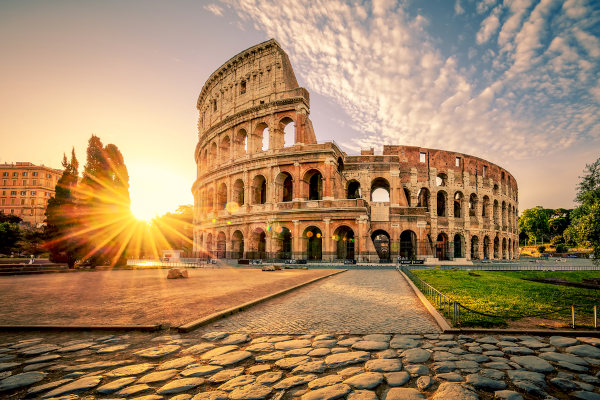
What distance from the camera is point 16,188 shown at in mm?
70562

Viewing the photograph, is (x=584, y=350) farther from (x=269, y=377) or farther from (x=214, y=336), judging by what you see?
(x=214, y=336)

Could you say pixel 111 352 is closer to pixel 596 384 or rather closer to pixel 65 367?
pixel 65 367

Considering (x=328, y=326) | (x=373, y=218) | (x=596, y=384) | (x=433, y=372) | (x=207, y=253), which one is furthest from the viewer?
(x=207, y=253)

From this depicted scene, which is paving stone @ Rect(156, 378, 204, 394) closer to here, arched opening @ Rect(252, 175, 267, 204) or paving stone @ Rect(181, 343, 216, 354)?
paving stone @ Rect(181, 343, 216, 354)

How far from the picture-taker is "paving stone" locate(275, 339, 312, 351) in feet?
14.0

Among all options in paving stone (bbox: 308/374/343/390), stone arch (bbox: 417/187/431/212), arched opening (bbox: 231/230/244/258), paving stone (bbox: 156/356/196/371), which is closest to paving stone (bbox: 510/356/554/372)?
paving stone (bbox: 308/374/343/390)

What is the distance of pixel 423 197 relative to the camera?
122 feet

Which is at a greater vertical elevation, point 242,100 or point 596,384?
point 242,100

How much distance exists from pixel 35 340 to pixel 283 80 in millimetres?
30033

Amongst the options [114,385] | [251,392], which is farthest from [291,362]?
[114,385]

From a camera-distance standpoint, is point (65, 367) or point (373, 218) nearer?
point (65, 367)

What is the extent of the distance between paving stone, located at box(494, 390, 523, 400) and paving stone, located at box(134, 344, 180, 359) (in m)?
3.98

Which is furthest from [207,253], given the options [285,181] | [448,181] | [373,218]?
[448,181]

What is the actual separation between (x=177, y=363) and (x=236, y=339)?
1173 millimetres
